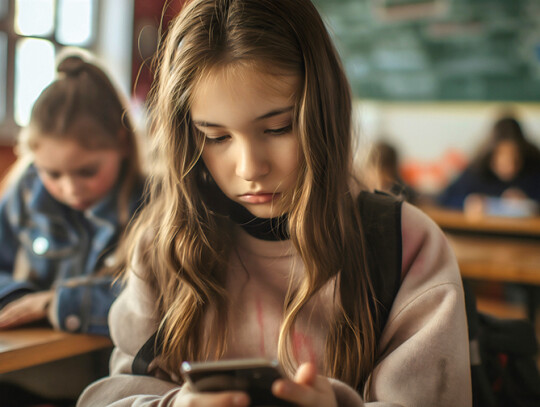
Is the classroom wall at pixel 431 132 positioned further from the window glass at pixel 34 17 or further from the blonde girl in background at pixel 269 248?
the blonde girl in background at pixel 269 248

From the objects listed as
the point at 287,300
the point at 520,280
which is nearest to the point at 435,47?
the point at 520,280

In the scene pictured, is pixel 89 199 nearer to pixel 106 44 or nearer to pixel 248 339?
pixel 248 339

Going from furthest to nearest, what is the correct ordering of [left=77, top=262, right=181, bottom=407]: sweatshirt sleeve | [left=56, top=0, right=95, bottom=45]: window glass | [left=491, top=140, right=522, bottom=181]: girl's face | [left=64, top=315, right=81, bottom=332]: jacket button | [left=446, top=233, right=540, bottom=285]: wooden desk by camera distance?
[left=491, top=140, right=522, bottom=181]: girl's face
[left=56, top=0, right=95, bottom=45]: window glass
[left=446, top=233, right=540, bottom=285]: wooden desk
[left=64, top=315, right=81, bottom=332]: jacket button
[left=77, top=262, right=181, bottom=407]: sweatshirt sleeve

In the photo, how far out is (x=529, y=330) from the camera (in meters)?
0.99

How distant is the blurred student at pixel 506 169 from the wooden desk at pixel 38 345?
3.09m

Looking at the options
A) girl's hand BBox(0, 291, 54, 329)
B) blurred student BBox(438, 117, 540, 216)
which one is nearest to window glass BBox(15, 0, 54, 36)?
girl's hand BBox(0, 291, 54, 329)

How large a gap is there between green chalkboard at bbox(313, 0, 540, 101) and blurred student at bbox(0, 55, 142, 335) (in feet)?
10.5

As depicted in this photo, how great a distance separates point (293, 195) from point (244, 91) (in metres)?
0.18

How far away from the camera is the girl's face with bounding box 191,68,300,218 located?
0.73 meters

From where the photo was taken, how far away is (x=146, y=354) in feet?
2.85

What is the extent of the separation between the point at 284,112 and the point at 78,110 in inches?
29.6

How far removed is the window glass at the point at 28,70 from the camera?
2.89 m

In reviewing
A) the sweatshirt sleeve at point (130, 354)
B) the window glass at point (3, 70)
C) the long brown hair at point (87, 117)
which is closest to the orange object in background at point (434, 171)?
the window glass at point (3, 70)

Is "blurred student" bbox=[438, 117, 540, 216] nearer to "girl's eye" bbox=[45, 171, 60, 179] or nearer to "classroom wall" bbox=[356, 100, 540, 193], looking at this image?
"classroom wall" bbox=[356, 100, 540, 193]
